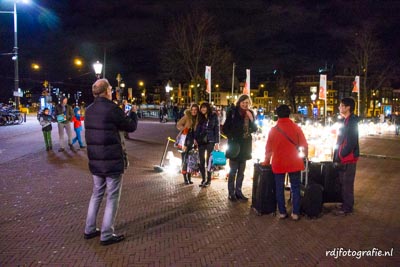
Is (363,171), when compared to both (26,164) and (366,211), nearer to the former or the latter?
(366,211)

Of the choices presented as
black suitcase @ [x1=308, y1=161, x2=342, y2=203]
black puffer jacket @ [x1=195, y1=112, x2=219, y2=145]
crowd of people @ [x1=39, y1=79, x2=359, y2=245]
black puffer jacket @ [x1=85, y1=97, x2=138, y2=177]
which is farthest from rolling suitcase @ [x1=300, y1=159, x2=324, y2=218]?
black puffer jacket @ [x1=85, y1=97, x2=138, y2=177]

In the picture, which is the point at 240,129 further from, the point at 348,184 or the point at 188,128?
the point at 348,184

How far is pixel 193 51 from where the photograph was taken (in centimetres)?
4228

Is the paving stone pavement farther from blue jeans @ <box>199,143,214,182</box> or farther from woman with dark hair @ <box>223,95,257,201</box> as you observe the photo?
woman with dark hair @ <box>223,95,257,201</box>

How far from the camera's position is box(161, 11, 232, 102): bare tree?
41.8 m

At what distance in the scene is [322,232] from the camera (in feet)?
19.0

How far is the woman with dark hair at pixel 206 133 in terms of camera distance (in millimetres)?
8359

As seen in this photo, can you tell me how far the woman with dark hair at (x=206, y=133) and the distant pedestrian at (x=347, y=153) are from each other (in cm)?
255

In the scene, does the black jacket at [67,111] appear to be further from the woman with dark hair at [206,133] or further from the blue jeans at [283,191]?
the blue jeans at [283,191]

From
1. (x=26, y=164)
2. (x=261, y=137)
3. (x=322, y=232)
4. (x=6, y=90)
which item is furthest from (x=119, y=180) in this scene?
(x=6, y=90)

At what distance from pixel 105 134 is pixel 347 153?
3842mm

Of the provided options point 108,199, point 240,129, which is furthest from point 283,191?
point 108,199

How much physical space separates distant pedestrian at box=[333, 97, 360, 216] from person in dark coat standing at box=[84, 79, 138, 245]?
3464mm

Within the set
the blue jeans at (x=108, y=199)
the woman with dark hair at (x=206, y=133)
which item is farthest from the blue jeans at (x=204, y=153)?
the blue jeans at (x=108, y=199)
